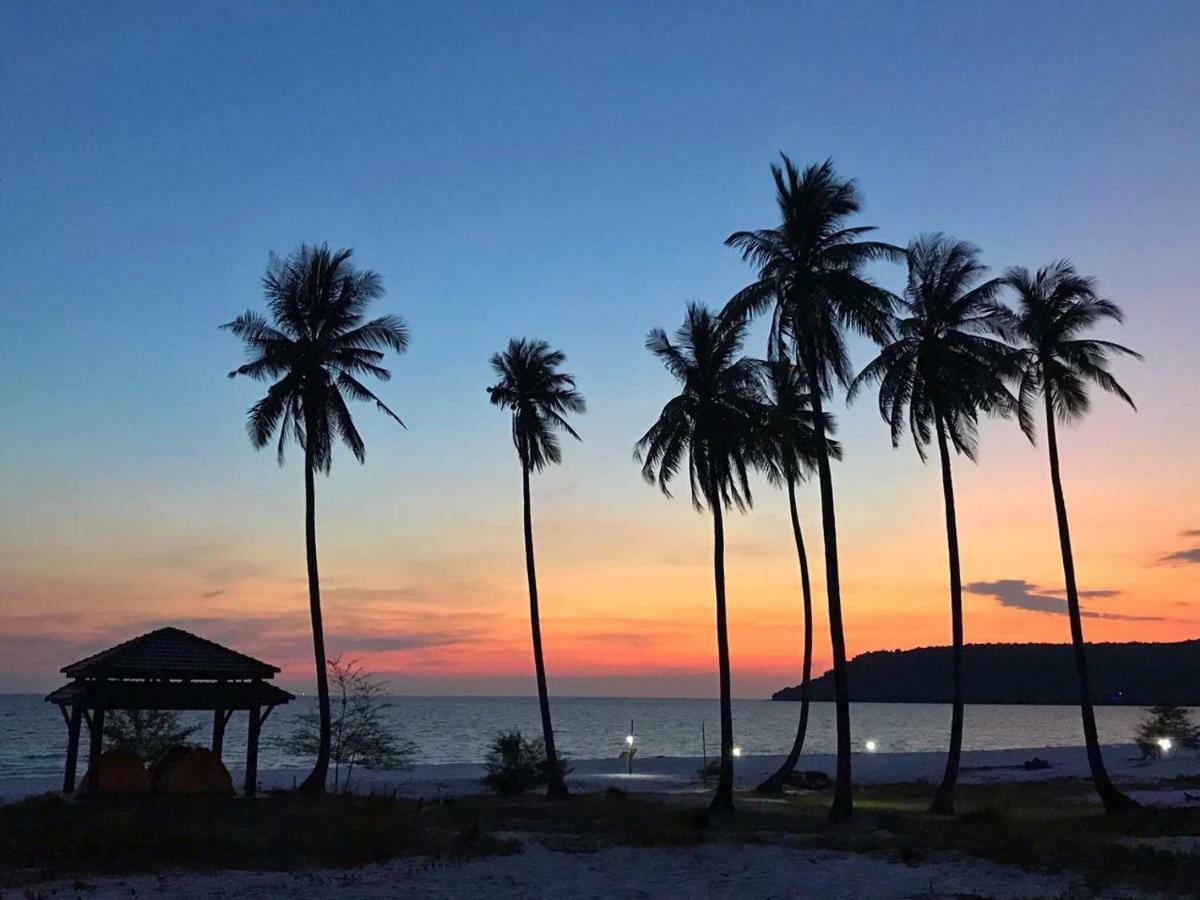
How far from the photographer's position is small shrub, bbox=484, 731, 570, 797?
1438 inches

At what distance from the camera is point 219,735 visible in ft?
113

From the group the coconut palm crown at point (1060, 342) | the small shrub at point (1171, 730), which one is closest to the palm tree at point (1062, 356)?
the coconut palm crown at point (1060, 342)

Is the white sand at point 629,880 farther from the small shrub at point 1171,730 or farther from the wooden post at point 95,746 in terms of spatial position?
the small shrub at point 1171,730

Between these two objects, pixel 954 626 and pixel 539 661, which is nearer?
pixel 954 626

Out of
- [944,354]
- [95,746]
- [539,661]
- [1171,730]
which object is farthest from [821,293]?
[1171,730]

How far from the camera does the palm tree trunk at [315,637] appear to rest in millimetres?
32156

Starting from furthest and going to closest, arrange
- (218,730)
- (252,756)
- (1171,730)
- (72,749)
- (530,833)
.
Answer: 1. (1171,730)
2. (218,730)
3. (252,756)
4. (72,749)
5. (530,833)

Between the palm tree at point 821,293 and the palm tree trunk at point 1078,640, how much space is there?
250 inches

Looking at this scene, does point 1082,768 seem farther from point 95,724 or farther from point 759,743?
point 759,743

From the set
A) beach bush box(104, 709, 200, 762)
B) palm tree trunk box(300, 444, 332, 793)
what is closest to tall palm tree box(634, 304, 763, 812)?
palm tree trunk box(300, 444, 332, 793)

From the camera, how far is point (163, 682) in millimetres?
31203

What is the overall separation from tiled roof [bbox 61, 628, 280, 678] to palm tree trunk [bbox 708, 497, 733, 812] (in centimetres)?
1475

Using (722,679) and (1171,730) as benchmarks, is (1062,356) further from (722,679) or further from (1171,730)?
(1171,730)

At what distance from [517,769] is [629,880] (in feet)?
69.3
